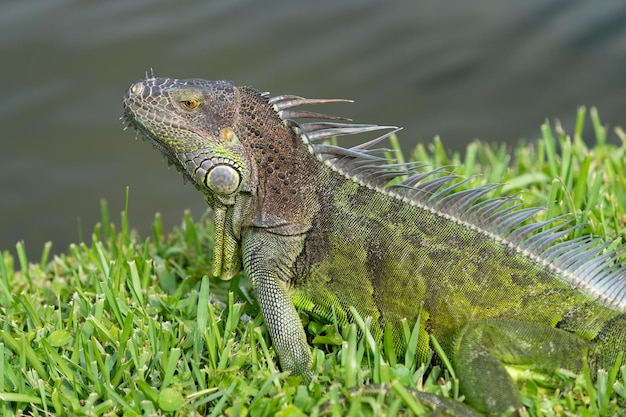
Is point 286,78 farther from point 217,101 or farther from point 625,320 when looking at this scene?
point 625,320

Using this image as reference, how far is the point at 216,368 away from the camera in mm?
3586

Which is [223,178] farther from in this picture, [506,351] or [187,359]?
[506,351]

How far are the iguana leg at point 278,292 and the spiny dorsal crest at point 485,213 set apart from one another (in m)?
0.50

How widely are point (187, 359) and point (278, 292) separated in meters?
0.54

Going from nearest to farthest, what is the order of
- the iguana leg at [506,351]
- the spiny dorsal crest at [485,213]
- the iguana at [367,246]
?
the iguana leg at [506,351] < the iguana at [367,246] < the spiny dorsal crest at [485,213]

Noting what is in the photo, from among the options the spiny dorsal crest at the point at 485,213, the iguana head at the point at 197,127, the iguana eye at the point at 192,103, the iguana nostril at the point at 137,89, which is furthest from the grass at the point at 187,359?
the iguana nostril at the point at 137,89

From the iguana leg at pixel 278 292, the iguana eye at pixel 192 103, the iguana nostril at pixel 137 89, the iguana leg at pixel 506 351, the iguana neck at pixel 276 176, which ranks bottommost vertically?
the iguana leg at pixel 506 351

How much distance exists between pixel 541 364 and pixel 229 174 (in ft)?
5.63

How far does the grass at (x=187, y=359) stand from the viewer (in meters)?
3.30

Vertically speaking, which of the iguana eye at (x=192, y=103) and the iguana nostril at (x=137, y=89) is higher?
the iguana nostril at (x=137, y=89)

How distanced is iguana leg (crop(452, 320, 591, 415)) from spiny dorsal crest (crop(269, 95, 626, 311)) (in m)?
0.33

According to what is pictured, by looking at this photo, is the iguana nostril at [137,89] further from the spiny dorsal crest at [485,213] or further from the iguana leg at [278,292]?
the iguana leg at [278,292]

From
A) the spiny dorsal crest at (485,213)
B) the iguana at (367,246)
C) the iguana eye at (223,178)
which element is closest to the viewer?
the iguana at (367,246)

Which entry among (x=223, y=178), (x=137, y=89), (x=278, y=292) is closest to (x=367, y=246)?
(x=278, y=292)
